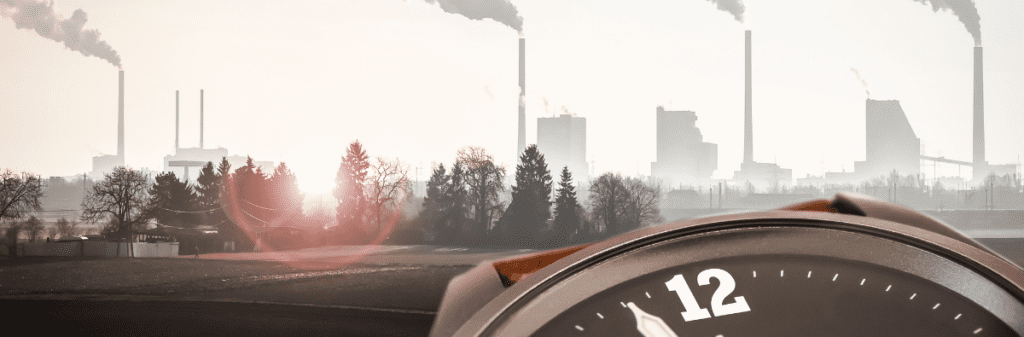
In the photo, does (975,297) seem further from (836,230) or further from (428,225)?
(428,225)

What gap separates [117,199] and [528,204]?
24155 mm

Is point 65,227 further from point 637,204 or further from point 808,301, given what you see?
point 808,301

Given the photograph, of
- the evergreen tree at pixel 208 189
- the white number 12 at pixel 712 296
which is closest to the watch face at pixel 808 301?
the white number 12 at pixel 712 296

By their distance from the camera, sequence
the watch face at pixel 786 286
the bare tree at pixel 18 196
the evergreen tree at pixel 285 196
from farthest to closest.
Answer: the evergreen tree at pixel 285 196 → the bare tree at pixel 18 196 → the watch face at pixel 786 286

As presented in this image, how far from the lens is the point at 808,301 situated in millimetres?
761

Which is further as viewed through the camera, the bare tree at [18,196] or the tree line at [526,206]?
the tree line at [526,206]

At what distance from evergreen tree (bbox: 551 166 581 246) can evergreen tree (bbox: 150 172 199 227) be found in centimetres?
2475

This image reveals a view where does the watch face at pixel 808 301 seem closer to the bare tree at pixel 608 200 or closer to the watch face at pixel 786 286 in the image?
the watch face at pixel 786 286

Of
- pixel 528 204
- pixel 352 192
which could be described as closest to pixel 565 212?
pixel 528 204

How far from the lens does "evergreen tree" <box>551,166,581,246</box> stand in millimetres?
44375

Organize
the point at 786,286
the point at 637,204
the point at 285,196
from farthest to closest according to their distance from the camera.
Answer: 1. the point at 285,196
2. the point at 637,204
3. the point at 786,286

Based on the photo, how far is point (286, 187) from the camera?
1900 inches

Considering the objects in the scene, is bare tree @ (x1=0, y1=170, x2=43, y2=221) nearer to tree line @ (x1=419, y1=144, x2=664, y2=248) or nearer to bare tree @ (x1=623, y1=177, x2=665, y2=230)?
tree line @ (x1=419, y1=144, x2=664, y2=248)

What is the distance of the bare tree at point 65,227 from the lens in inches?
1396
